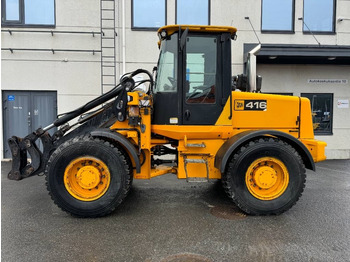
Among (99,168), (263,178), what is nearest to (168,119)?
(99,168)

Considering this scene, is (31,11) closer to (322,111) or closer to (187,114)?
(187,114)

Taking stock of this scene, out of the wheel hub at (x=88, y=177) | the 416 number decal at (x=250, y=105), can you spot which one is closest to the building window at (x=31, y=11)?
the wheel hub at (x=88, y=177)

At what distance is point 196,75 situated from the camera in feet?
14.3

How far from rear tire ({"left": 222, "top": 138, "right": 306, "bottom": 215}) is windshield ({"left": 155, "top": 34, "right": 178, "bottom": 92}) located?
4.80 ft

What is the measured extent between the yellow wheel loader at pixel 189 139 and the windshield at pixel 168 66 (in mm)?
16

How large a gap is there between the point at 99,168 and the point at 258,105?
105 inches

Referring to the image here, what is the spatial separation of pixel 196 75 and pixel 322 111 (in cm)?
705

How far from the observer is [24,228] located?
3.79m

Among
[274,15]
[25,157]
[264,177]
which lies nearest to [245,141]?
[264,177]

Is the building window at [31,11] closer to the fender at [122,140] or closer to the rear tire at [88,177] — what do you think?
the fender at [122,140]

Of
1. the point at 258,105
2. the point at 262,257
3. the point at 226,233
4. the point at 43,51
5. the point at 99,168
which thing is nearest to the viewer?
the point at 262,257

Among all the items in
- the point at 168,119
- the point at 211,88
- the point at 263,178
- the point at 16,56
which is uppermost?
the point at 16,56

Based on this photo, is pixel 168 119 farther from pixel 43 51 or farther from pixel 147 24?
pixel 43 51

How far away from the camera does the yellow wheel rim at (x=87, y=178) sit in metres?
4.11
